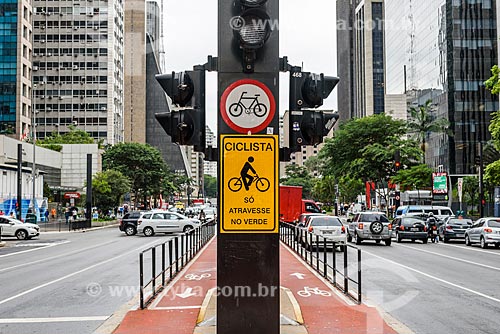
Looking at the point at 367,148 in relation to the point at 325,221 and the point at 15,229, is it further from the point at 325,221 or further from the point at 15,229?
the point at 15,229

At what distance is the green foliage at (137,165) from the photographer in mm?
82062

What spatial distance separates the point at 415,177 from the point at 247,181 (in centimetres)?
4864

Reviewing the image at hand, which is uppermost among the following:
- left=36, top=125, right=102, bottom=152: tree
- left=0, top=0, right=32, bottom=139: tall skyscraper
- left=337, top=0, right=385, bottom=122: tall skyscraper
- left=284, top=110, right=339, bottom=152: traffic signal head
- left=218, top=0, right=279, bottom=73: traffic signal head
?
left=337, top=0, right=385, bottom=122: tall skyscraper

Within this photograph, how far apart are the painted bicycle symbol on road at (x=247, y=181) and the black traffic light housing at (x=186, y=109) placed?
0.62m

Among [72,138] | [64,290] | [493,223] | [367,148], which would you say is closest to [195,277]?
[64,290]

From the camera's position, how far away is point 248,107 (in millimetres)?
7629

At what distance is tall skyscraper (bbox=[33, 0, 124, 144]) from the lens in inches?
4323

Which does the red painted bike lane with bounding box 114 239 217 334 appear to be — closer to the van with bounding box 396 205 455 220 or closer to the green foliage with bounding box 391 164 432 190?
the van with bounding box 396 205 455 220

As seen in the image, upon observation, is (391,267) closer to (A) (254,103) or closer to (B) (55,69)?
(A) (254,103)

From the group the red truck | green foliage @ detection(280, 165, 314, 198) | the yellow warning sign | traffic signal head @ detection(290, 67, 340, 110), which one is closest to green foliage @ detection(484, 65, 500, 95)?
the red truck

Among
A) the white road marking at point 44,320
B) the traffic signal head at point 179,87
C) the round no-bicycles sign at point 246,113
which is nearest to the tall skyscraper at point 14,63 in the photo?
the white road marking at point 44,320

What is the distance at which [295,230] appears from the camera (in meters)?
26.0

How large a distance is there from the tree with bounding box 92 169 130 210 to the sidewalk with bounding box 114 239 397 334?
50.6 meters

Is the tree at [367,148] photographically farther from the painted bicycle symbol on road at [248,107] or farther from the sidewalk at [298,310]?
the painted bicycle symbol on road at [248,107]
